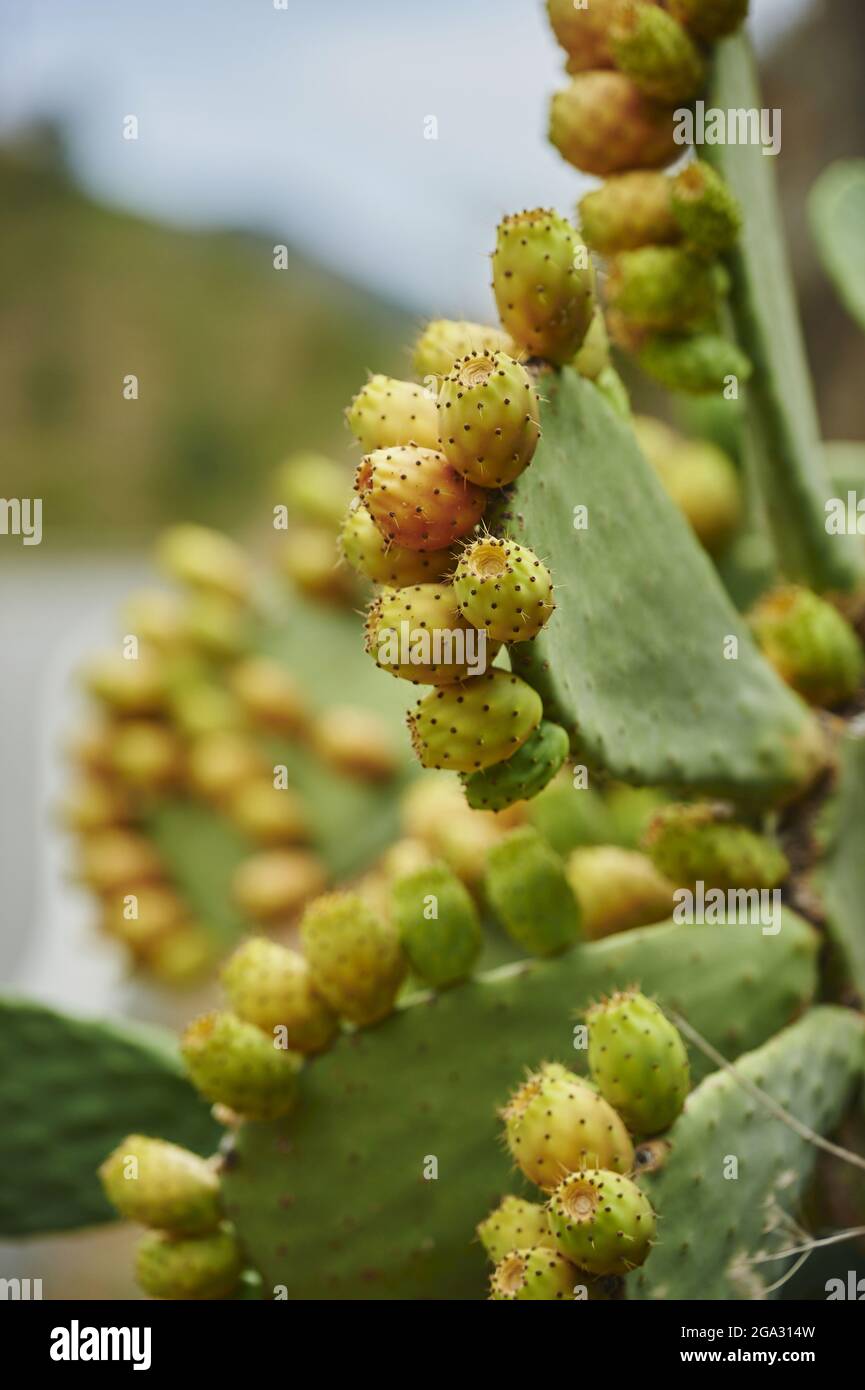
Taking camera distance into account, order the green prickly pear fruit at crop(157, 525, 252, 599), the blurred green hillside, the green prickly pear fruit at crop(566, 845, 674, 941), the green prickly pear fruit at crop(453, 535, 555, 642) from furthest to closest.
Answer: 1. the blurred green hillside
2. the green prickly pear fruit at crop(157, 525, 252, 599)
3. the green prickly pear fruit at crop(566, 845, 674, 941)
4. the green prickly pear fruit at crop(453, 535, 555, 642)

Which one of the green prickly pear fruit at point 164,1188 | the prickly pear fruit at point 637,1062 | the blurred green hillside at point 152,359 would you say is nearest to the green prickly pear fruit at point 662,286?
the prickly pear fruit at point 637,1062

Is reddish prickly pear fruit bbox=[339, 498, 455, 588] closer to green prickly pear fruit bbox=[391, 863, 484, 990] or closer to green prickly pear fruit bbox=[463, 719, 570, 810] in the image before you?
green prickly pear fruit bbox=[463, 719, 570, 810]

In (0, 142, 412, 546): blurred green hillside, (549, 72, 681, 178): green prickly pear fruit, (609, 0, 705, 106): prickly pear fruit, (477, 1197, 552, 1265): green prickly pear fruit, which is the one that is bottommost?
(477, 1197, 552, 1265): green prickly pear fruit

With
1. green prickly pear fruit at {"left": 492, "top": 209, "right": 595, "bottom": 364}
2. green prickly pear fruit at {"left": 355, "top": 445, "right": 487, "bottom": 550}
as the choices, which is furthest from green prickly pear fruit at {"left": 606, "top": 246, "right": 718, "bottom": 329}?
green prickly pear fruit at {"left": 355, "top": 445, "right": 487, "bottom": 550}

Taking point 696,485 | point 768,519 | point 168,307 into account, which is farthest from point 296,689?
point 168,307

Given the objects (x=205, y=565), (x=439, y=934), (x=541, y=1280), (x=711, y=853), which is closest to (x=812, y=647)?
(x=711, y=853)

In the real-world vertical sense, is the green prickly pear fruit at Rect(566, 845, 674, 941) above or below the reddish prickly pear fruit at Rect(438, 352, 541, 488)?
below

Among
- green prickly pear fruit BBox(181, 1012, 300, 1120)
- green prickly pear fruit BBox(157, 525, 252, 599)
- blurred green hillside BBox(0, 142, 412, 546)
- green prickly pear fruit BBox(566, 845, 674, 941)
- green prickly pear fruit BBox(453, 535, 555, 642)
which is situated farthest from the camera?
blurred green hillside BBox(0, 142, 412, 546)

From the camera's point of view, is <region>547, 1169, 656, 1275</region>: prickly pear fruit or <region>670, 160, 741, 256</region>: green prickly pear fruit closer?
<region>547, 1169, 656, 1275</region>: prickly pear fruit
